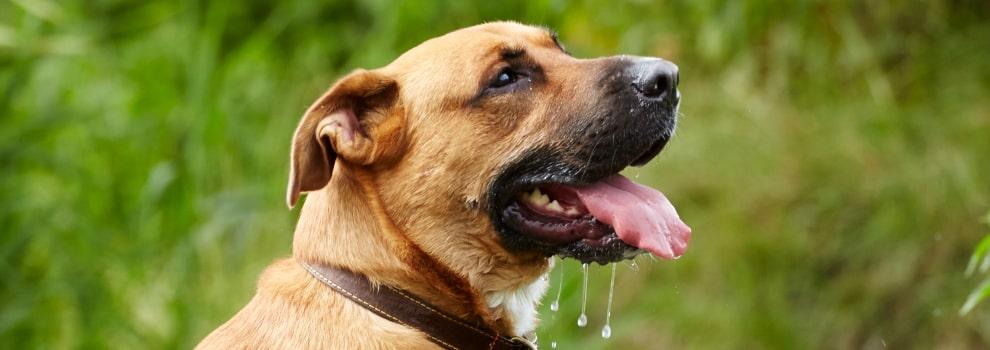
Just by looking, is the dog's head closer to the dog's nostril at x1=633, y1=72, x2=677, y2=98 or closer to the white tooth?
the dog's nostril at x1=633, y1=72, x2=677, y2=98

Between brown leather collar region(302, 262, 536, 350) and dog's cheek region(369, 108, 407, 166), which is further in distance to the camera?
dog's cheek region(369, 108, 407, 166)

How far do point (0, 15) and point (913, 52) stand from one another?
472 cm

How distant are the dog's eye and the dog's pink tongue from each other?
357 mm

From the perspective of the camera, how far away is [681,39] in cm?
765

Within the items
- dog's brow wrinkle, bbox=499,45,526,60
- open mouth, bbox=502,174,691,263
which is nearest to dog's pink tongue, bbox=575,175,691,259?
open mouth, bbox=502,174,691,263

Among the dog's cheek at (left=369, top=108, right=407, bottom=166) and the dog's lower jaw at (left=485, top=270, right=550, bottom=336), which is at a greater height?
the dog's cheek at (left=369, top=108, right=407, bottom=166)

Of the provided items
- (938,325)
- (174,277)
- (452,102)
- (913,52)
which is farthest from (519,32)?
(913,52)

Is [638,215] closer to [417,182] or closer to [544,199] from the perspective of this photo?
[544,199]

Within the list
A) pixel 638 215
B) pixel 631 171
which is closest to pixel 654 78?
pixel 638 215

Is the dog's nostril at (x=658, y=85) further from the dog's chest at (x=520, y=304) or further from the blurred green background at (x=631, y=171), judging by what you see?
the blurred green background at (x=631, y=171)

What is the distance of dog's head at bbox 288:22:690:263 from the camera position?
3.82 m

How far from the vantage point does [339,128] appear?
12.5ft

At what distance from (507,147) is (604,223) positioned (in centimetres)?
34

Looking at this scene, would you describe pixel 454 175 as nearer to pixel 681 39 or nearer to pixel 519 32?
pixel 519 32
